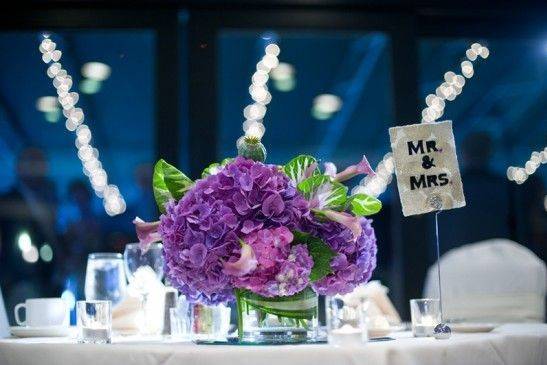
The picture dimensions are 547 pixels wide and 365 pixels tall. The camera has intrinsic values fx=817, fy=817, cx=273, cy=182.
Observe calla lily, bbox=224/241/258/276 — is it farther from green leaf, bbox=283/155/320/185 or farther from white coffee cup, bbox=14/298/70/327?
white coffee cup, bbox=14/298/70/327

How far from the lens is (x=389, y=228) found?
4785mm

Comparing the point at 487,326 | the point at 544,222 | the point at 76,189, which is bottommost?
the point at 487,326

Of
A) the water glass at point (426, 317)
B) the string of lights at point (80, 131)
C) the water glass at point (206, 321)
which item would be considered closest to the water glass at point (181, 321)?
the water glass at point (206, 321)

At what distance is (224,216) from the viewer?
1.39 metres

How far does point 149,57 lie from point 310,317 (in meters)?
3.27

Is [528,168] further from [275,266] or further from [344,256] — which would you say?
[275,266]

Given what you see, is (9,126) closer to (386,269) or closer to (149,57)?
(149,57)

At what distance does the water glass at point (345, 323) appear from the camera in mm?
1362

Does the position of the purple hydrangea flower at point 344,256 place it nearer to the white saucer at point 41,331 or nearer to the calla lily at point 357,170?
the calla lily at point 357,170

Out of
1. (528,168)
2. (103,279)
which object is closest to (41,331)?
(103,279)

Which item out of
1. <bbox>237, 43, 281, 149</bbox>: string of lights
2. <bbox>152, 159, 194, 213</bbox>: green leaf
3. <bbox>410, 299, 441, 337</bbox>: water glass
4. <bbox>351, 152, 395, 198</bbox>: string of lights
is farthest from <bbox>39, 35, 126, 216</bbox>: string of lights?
<bbox>410, 299, 441, 337</bbox>: water glass

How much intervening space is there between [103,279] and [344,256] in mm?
777

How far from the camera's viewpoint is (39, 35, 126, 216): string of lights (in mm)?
4172

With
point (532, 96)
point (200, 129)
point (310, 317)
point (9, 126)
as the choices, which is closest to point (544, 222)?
point (532, 96)
